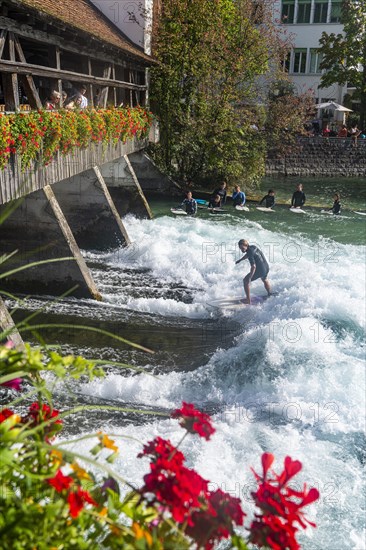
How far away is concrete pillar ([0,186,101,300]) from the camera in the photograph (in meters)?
10.7

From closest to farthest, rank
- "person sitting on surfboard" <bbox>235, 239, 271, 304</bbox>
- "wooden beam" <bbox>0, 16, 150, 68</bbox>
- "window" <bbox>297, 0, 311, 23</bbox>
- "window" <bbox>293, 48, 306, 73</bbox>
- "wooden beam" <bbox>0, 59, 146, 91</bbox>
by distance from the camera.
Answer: "wooden beam" <bbox>0, 59, 146, 91</bbox> < "wooden beam" <bbox>0, 16, 150, 68</bbox> < "person sitting on surfboard" <bbox>235, 239, 271, 304</bbox> < "window" <bbox>297, 0, 311, 23</bbox> < "window" <bbox>293, 48, 306, 73</bbox>

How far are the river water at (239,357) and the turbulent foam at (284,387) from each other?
0.7 inches

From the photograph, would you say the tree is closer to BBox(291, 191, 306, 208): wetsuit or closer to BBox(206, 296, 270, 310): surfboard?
BBox(291, 191, 306, 208): wetsuit

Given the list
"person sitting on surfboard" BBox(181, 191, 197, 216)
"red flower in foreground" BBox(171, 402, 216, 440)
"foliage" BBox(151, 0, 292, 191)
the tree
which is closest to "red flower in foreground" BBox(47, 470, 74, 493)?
"red flower in foreground" BBox(171, 402, 216, 440)

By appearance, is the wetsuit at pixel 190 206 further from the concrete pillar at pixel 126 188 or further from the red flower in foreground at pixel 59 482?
the red flower in foreground at pixel 59 482

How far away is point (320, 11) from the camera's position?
38.9 meters

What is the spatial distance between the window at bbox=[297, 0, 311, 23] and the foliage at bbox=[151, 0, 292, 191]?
1746 centimetres

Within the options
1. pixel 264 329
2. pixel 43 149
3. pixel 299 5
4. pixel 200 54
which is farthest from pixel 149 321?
pixel 299 5

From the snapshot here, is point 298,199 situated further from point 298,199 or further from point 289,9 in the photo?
point 289,9

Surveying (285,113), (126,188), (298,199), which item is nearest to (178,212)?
(126,188)

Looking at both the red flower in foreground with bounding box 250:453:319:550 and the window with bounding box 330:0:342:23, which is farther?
the window with bounding box 330:0:342:23

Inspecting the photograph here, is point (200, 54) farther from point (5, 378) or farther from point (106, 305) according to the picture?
point (5, 378)

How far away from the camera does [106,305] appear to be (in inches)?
435

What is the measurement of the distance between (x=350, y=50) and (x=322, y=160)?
7654 millimetres
